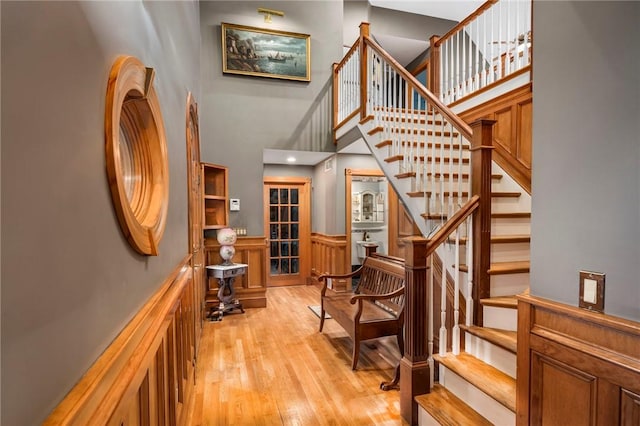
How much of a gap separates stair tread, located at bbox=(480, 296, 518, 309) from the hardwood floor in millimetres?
988

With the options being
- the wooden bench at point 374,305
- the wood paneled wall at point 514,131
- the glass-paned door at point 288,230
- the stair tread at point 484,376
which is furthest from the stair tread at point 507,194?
the glass-paned door at point 288,230

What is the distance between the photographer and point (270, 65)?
4984 millimetres

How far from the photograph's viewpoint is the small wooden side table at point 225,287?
13.9ft

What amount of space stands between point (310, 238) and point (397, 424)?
14.4ft

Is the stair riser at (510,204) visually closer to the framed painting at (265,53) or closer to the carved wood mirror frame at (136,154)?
the carved wood mirror frame at (136,154)

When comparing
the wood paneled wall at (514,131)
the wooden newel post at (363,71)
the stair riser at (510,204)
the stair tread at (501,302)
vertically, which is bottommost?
the stair tread at (501,302)

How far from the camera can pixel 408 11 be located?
19.8 feet

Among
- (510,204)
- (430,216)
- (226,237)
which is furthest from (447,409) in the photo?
(226,237)

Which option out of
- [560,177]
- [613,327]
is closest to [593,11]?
[560,177]

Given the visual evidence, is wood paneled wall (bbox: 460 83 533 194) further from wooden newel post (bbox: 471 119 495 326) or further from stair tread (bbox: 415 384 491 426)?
stair tread (bbox: 415 384 491 426)

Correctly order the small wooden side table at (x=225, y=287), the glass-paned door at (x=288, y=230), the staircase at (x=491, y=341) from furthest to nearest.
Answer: the glass-paned door at (x=288, y=230)
the small wooden side table at (x=225, y=287)
the staircase at (x=491, y=341)

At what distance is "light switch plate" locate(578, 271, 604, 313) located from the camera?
1117 millimetres

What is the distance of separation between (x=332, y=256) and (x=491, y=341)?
11.5 feet

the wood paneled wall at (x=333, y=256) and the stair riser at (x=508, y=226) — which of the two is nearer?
the stair riser at (x=508, y=226)
